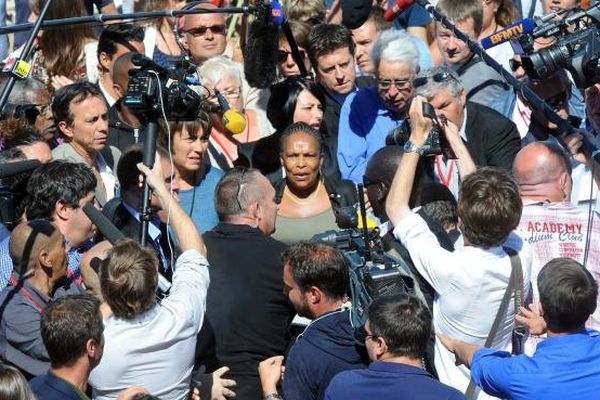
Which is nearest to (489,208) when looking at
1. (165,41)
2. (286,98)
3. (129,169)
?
(129,169)

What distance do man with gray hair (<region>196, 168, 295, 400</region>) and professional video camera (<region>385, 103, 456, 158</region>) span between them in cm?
87

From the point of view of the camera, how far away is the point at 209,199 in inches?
294

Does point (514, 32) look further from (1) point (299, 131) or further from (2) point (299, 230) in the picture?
(2) point (299, 230)

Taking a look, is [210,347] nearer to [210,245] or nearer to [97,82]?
[210,245]

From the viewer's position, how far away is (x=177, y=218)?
19.7ft

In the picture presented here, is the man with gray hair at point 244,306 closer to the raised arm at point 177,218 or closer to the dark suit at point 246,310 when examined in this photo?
the dark suit at point 246,310

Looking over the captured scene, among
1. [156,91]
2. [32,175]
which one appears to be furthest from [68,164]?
[156,91]

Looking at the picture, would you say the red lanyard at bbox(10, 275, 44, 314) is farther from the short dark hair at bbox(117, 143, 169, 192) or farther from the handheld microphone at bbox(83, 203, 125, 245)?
the short dark hair at bbox(117, 143, 169, 192)

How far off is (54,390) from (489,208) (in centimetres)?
192

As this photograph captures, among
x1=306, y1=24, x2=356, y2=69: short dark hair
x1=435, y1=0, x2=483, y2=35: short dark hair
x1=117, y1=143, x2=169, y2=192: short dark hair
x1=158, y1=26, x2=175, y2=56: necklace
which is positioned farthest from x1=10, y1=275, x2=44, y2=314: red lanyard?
x1=435, y1=0, x2=483, y2=35: short dark hair

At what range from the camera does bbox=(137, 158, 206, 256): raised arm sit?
5.93m

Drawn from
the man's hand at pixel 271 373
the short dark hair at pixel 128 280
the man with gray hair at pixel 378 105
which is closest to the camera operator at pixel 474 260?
the man's hand at pixel 271 373

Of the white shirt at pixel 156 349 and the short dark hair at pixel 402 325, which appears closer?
the short dark hair at pixel 402 325

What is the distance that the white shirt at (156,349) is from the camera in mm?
5379
